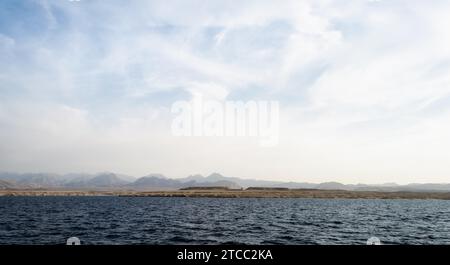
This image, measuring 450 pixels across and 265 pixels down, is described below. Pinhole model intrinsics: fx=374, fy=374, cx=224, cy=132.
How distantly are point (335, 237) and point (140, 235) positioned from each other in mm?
15796

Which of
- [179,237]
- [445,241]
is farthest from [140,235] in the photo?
[445,241]
